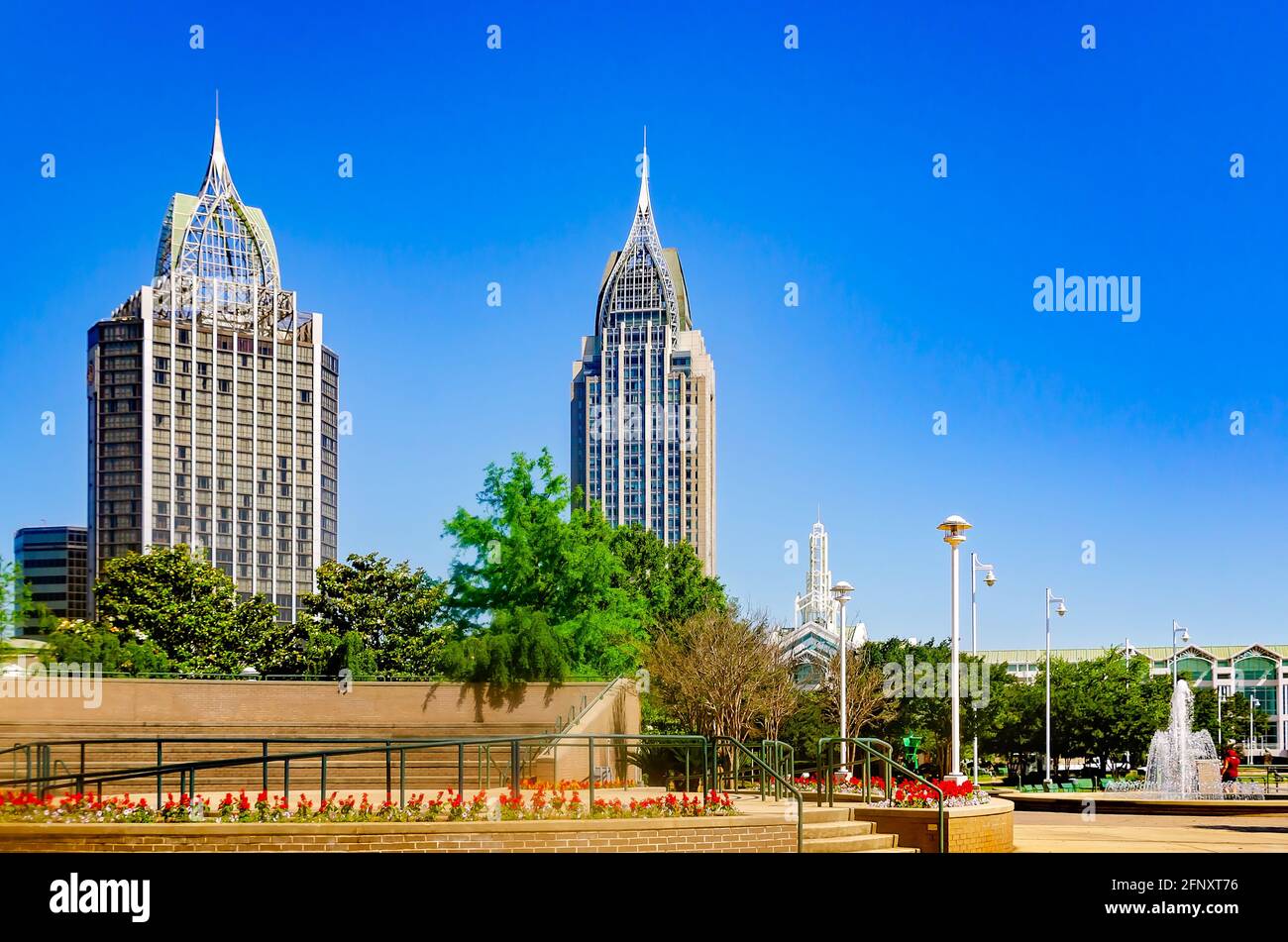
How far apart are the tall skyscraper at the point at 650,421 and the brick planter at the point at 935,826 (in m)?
163

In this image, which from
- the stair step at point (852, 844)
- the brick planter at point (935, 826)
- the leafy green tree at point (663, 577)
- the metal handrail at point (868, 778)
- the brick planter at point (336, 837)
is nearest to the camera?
the brick planter at point (336, 837)

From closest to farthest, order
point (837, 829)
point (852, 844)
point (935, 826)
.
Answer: point (852, 844), point (837, 829), point (935, 826)

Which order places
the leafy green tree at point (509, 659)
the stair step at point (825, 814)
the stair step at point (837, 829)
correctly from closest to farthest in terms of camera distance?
1. the stair step at point (837, 829)
2. the stair step at point (825, 814)
3. the leafy green tree at point (509, 659)

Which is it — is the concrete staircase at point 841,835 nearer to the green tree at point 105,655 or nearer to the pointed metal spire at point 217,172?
the green tree at point 105,655

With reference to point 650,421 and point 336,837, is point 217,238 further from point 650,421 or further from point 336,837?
point 336,837

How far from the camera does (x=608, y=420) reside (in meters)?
186

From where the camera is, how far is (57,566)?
161 meters

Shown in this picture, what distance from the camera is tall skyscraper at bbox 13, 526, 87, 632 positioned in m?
160

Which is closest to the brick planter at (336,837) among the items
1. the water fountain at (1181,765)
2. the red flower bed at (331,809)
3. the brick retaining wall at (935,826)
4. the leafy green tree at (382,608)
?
the red flower bed at (331,809)

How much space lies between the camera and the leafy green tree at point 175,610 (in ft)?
221

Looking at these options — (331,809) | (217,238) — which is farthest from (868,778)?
(217,238)

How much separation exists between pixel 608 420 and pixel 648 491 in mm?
10915

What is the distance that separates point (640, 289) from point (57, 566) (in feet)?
268

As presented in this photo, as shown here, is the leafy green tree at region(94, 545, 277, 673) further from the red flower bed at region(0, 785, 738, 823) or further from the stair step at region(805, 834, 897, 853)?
the stair step at region(805, 834, 897, 853)
